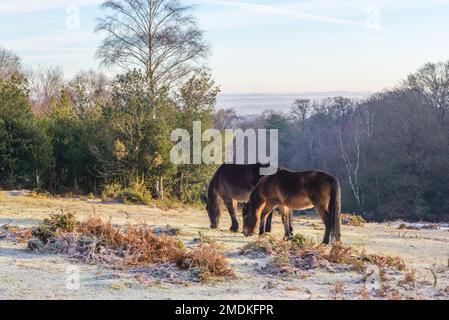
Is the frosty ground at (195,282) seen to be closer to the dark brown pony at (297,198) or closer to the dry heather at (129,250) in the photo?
the dry heather at (129,250)

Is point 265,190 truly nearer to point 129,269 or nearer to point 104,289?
point 129,269

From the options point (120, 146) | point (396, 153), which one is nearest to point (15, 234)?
point (120, 146)

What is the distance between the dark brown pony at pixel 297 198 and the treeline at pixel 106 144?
9416mm

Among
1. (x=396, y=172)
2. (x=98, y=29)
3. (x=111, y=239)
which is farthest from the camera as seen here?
(x=396, y=172)

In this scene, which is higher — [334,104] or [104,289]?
[334,104]

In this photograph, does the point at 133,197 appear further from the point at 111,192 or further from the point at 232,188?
the point at 232,188

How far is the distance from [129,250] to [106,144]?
1316cm

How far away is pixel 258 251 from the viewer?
9.45m

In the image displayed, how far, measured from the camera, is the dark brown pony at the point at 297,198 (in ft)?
35.3

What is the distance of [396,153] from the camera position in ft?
155

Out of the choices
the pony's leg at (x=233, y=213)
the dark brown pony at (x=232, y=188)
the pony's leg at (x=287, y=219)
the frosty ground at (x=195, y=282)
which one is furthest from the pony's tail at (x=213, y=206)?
the frosty ground at (x=195, y=282)

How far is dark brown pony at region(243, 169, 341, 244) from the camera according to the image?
10.8 metres

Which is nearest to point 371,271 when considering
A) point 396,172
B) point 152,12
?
point 152,12

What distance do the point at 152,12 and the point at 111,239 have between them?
2179 centimetres
